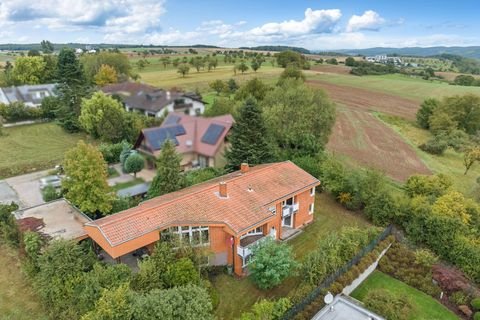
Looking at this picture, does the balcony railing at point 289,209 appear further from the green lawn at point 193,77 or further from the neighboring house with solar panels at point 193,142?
the green lawn at point 193,77

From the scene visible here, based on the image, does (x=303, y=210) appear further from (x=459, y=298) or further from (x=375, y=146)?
(x=375, y=146)

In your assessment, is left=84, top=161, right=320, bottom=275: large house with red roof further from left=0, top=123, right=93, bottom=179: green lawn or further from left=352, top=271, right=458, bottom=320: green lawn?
left=0, top=123, right=93, bottom=179: green lawn

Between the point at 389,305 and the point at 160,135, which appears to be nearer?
the point at 389,305

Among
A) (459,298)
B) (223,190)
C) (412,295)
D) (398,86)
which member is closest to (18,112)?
(223,190)

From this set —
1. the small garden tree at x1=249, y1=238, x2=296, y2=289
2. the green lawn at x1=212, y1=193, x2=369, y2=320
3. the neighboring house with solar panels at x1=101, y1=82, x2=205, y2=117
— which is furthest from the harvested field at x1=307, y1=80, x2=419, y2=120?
the small garden tree at x1=249, y1=238, x2=296, y2=289

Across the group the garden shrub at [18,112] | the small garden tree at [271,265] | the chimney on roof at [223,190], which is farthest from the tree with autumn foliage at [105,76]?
the small garden tree at [271,265]

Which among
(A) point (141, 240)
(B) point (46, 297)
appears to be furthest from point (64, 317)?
(A) point (141, 240)
